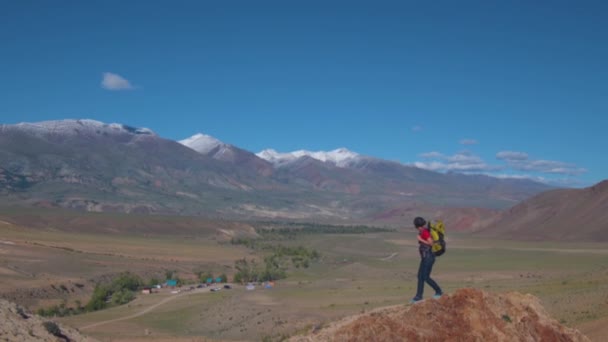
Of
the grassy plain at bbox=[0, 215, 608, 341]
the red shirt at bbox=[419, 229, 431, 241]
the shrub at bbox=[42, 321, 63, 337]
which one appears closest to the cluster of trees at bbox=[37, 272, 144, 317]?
the grassy plain at bbox=[0, 215, 608, 341]

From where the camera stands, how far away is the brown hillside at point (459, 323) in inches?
512

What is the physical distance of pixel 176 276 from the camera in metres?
74.8

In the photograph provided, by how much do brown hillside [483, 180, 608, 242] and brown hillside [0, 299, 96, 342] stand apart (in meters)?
101

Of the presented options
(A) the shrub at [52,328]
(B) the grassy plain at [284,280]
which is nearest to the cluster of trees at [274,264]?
(B) the grassy plain at [284,280]

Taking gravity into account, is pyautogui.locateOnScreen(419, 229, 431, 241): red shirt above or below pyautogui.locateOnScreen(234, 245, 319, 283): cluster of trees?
above

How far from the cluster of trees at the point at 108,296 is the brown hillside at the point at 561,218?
76134 mm

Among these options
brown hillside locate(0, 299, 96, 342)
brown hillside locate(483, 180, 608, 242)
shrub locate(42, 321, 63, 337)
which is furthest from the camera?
brown hillside locate(483, 180, 608, 242)

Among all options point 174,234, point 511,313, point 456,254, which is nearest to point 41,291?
point 511,313

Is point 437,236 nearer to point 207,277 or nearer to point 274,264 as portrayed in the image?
point 207,277

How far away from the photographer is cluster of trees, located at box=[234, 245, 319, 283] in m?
72.6

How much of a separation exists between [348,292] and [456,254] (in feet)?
171

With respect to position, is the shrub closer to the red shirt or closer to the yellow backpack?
the red shirt

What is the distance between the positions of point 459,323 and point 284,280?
5779cm

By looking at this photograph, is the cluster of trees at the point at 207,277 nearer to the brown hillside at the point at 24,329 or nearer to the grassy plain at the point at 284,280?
the grassy plain at the point at 284,280
